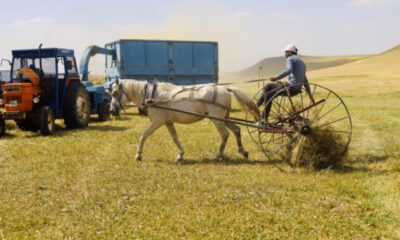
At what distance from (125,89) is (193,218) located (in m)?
5.10

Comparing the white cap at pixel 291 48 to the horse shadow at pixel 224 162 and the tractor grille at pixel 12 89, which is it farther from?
the tractor grille at pixel 12 89

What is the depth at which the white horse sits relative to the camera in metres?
10.4

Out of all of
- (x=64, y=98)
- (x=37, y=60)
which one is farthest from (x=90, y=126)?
(x=37, y=60)

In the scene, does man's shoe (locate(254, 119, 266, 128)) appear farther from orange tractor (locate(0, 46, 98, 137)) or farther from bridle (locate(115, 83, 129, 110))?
orange tractor (locate(0, 46, 98, 137))

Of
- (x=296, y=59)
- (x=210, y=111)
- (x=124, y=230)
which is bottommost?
(x=124, y=230)

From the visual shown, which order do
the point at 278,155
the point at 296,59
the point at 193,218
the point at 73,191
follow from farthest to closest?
the point at 278,155, the point at 296,59, the point at 73,191, the point at 193,218

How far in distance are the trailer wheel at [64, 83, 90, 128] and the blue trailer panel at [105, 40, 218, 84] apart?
5307mm

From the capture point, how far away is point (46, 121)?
46.3 feet

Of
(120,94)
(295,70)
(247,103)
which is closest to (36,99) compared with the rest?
(120,94)

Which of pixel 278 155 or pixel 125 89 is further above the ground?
pixel 125 89

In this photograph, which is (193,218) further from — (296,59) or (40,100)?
(40,100)

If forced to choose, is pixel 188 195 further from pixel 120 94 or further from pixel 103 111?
pixel 103 111

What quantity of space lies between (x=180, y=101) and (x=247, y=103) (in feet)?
5.29

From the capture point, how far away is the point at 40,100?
48.3ft
